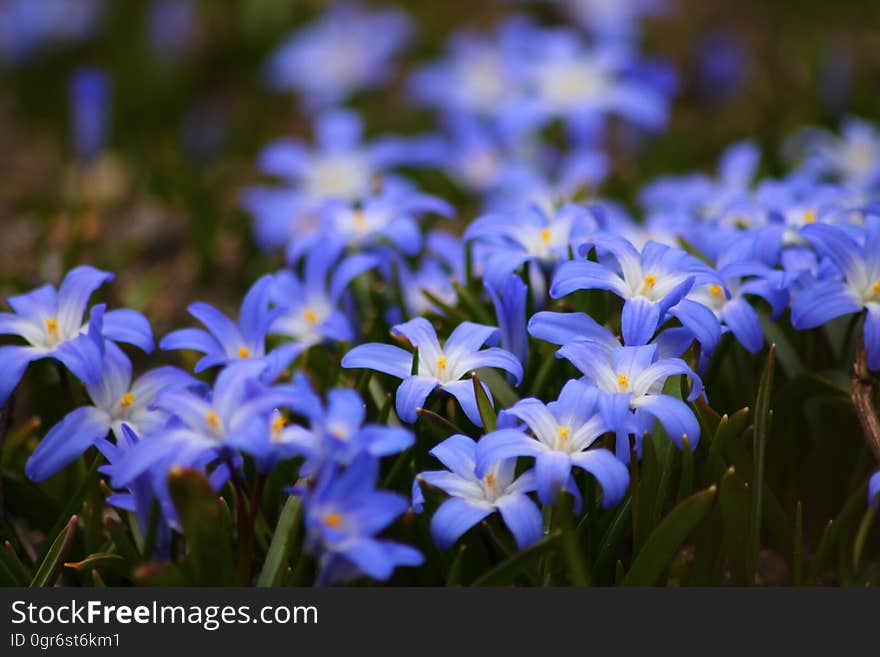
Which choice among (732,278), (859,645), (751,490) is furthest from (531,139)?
(859,645)

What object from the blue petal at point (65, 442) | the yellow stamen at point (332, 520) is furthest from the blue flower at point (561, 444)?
the blue petal at point (65, 442)

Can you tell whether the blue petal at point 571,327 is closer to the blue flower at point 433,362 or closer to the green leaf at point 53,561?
the blue flower at point 433,362

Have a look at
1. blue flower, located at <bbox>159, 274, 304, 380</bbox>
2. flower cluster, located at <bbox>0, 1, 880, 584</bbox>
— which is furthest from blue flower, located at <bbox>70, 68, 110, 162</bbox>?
blue flower, located at <bbox>159, 274, 304, 380</bbox>

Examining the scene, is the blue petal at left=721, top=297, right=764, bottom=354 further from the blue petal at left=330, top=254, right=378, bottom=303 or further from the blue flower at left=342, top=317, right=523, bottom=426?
the blue petal at left=330, top=254, right=378, bottom=303

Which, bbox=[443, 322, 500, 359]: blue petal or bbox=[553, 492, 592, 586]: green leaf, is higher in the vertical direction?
bbox=[443, 322, 500, 359]: blue petal

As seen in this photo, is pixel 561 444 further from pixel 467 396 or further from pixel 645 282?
pixel 645 282

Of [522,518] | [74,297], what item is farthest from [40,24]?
[522,518]
